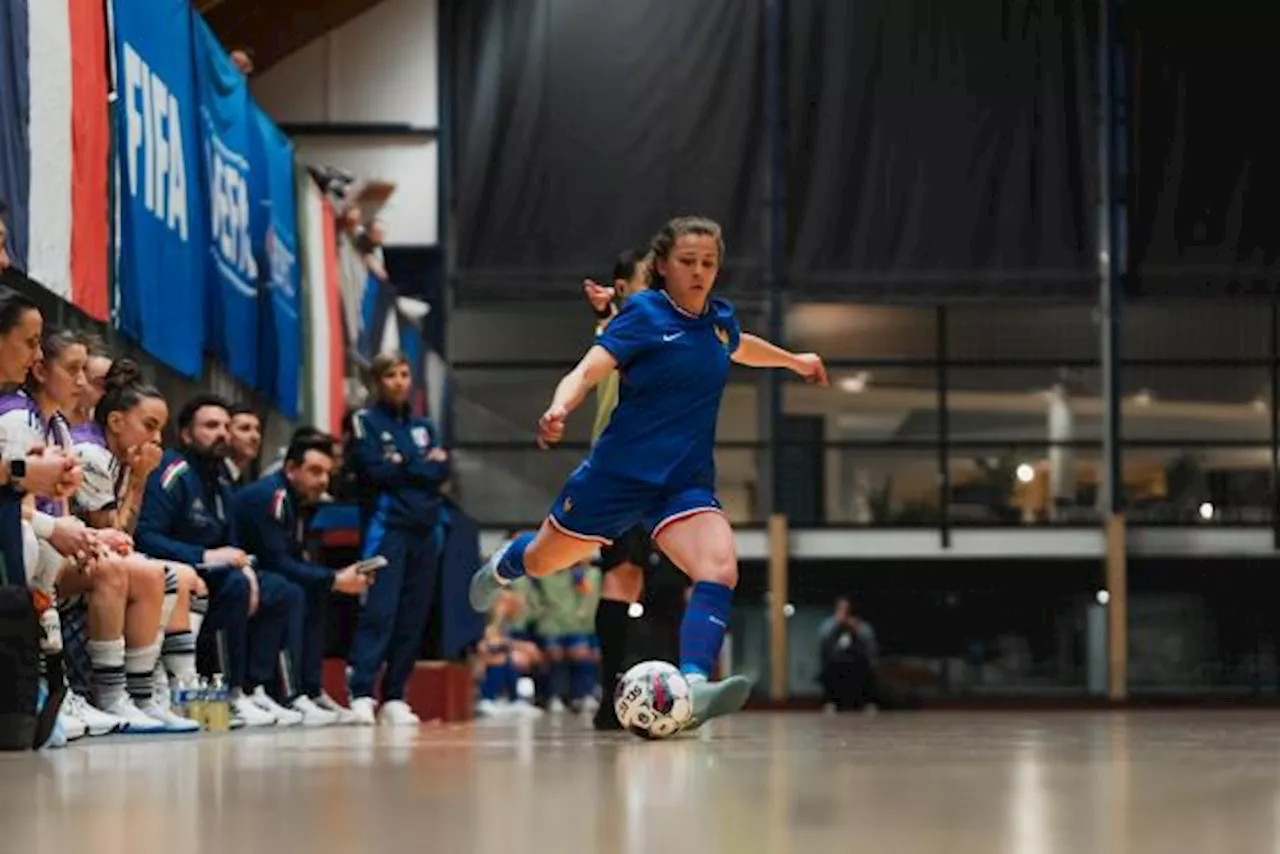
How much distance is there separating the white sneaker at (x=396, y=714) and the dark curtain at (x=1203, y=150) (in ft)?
43.1

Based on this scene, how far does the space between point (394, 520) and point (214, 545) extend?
5.45 ft

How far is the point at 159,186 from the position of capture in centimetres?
909

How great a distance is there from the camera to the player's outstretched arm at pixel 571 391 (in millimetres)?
5551

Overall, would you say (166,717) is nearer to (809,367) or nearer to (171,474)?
(171,474)

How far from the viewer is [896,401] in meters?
23.0

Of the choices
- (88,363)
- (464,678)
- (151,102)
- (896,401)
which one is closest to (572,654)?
(896,401)

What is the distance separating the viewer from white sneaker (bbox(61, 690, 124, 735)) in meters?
6.25

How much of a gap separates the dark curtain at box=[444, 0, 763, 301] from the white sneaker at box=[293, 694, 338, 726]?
12.0 m

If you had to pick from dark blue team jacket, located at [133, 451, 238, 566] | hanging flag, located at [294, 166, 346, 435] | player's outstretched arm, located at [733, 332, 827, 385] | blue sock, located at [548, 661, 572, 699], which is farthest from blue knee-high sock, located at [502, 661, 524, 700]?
player's outstretched arm, located at [733, 332, 827, 385]

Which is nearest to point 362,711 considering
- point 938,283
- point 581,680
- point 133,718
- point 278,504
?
point 278,504

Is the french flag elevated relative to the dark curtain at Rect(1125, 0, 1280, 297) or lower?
lower

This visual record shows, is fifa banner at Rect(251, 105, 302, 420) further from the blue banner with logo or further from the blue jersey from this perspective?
the blue jersey

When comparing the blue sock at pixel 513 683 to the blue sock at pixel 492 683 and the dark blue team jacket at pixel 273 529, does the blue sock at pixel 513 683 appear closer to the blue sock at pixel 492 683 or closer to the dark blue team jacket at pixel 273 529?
the blue sock at pixel 492 683

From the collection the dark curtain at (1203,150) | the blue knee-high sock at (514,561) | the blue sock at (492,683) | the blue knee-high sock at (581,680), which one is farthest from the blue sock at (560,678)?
the blue knee-high sock at (514,561)
